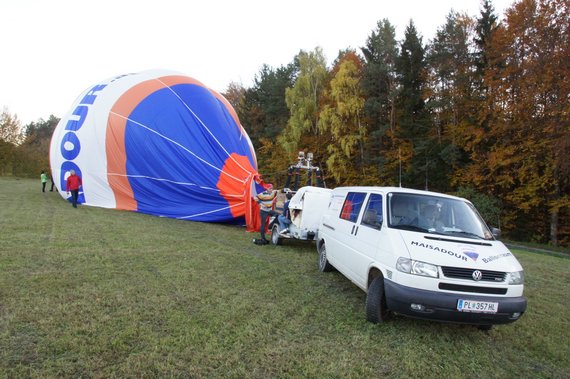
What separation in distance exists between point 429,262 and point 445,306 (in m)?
0.49

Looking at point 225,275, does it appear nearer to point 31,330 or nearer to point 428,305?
point 31,330

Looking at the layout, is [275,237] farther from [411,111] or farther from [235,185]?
[411,111]

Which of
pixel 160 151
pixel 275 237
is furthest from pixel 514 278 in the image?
Result: pixel 160 151

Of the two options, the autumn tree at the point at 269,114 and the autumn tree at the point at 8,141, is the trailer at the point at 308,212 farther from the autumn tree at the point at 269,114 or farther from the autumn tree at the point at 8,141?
the autumn tree at the point at 8,141

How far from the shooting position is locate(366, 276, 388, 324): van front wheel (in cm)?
486

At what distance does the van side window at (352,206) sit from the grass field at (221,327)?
3.87 feet

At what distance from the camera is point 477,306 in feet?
14.2

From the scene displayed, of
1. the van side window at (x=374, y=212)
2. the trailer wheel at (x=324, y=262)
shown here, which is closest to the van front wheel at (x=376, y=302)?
the van side window at (x=374, y=212)

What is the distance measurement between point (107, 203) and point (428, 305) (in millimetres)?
13975

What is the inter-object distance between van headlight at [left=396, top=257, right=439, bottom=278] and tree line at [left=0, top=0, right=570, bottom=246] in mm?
17381

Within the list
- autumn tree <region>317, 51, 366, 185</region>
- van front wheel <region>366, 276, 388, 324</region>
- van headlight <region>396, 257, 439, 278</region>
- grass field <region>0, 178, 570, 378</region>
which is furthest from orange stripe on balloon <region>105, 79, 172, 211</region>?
autumn tree <region>317, 51, 366, 185</region>

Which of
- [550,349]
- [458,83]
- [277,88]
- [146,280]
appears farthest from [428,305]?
[277,88]

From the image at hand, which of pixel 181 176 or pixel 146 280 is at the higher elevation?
pixel 181 176

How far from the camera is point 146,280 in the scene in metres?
6.12
